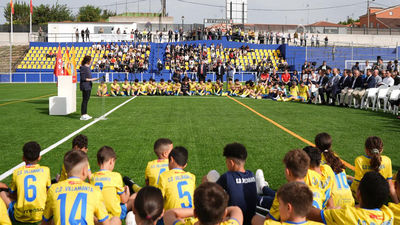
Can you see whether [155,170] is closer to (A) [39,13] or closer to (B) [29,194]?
(B) [29,194]

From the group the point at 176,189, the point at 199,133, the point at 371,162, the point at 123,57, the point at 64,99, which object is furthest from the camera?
the point at 123,57

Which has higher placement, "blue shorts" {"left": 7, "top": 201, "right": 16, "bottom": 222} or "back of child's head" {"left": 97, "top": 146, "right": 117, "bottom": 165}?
"back of child's head" {"left": 97, "top": 146, "right": 117, "bottom": 165}

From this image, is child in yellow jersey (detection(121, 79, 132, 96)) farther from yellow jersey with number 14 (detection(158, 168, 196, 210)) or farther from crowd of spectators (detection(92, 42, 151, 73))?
yellow jersey with number 14 (detection(158, 168, 196, 210))

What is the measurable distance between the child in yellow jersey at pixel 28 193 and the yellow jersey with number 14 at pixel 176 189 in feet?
4.74

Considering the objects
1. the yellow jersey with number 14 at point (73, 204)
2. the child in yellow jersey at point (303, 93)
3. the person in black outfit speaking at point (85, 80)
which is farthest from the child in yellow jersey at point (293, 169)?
the child in yellow jersey at point (303, 93)

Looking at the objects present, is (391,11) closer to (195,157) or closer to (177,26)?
(177,26)

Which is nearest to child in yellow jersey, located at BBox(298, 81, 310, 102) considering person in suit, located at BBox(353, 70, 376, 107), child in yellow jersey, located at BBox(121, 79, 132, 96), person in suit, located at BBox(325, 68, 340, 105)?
person in suit, located at BBox(325, 68, 340, 105)

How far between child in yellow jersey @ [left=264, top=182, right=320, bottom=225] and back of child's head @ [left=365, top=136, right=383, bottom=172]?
243 centimetres

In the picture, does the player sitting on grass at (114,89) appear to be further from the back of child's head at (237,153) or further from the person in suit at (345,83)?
the back of child's head at (237,153)

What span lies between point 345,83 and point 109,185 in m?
15.4

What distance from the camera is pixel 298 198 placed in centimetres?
280

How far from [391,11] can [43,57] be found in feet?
238

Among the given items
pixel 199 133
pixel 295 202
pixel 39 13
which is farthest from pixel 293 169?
pixel 39 13

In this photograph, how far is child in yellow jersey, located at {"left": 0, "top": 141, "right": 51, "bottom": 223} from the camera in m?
4.35
